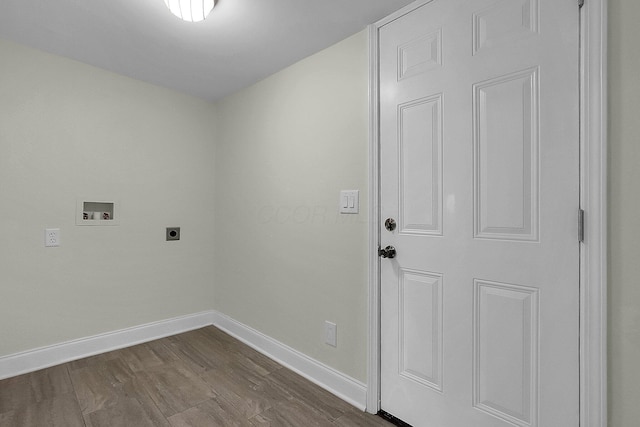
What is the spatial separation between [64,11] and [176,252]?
5.95ft

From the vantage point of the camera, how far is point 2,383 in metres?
2.04

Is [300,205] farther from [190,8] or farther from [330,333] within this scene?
[190,8]

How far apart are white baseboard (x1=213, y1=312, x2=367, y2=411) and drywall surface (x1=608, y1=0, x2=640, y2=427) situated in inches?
44.4

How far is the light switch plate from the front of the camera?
1.93 meters

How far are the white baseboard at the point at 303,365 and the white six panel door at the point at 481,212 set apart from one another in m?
0.17

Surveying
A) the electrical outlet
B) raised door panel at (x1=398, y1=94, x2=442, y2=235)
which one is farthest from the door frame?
the electrical outlet

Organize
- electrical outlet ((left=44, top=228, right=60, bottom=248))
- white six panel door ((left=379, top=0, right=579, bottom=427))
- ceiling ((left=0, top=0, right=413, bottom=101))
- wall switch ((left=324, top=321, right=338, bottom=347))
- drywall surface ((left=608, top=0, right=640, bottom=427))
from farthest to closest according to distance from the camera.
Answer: electrical outlet ((left=44, top=228, right=60, bottom=248))
wall switch ((left=324, top=321, right=338, bottom=347))
ceiling ((left=0, top=0, right=413, bottom=101))
white six panel door ((left=379, top=0, right=579, bottom=427))
drywall surface ((left=608, top=0, right=640, bottom=427))

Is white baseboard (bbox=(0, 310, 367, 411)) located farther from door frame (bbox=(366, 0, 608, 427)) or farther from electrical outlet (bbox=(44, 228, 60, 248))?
door frame (bbox=(366, 0, 608, 427))

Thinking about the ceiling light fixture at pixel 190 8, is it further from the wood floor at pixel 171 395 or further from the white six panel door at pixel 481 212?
the wood floor at pixel 171 395

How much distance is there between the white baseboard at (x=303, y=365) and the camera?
1.90 meters

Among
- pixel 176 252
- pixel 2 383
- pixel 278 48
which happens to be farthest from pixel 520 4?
pixel 2 383

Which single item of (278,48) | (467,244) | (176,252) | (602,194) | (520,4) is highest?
(278,48)

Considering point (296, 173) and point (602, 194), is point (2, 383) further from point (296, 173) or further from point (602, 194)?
point (602, 194)

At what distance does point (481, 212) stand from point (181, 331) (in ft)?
8.49
